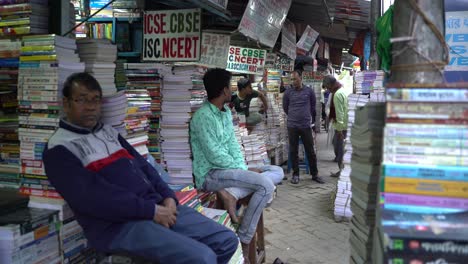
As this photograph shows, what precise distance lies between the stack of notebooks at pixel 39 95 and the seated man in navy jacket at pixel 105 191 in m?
0.19

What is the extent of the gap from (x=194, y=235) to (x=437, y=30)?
1.77 m

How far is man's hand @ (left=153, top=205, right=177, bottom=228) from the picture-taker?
2365 mm

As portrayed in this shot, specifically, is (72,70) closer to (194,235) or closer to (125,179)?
(125,179)

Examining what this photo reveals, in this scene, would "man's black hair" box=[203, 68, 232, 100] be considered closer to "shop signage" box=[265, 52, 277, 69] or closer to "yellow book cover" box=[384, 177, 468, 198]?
"yellow book cover" box=[384, 177, 468, 198]

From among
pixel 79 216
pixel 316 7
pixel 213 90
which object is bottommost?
pixel 79 216

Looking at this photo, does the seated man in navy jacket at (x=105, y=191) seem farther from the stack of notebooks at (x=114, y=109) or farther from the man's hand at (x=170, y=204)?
the stack of notebooks at (x=114, y=109)

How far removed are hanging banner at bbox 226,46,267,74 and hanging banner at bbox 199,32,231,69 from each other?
149cm

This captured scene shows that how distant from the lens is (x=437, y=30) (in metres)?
1.53

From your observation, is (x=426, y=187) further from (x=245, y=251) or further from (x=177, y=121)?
(x=177, y=121)

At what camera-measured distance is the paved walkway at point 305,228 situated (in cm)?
430

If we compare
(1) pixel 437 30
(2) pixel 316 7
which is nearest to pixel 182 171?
(1) pixel 437 30

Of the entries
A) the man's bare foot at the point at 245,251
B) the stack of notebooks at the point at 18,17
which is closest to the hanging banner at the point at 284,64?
the man's bare foot at the point at 245,251

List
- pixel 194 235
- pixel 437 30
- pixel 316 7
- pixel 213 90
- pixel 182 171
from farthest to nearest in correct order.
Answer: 1. pixel 316 7
2. pixel 182 171
3. pixel 213 90
4. pixel 194 235
5. pixel 437 30

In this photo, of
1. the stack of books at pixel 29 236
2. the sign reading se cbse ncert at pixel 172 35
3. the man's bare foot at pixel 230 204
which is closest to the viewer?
the stack of books at pixel 29 236
